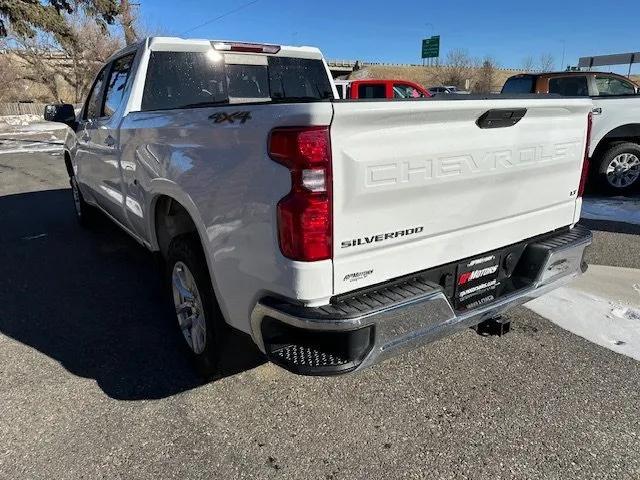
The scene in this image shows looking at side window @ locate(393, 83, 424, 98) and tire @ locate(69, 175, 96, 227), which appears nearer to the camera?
tire @ locate(69, 175, 96, 227)

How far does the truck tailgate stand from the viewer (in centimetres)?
202

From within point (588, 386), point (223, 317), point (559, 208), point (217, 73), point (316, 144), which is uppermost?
point (217, 73)

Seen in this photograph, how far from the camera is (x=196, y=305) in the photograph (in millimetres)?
2916

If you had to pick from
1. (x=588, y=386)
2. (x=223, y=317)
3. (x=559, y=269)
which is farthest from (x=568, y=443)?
(x=223, y=317)

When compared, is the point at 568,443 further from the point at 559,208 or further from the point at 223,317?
the point at 223,317

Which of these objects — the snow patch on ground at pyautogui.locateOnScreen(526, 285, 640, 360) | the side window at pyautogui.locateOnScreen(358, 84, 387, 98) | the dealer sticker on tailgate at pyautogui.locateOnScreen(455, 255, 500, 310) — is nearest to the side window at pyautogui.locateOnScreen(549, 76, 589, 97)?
the snow patch on ground at pyautogui.locateOnScreen(526, 285, 640, 360)

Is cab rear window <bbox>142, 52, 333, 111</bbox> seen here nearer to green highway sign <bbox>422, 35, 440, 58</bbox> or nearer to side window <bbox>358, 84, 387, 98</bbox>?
side window <bbox>358, 84, 387, 98</bbox>

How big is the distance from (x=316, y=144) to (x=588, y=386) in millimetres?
2204

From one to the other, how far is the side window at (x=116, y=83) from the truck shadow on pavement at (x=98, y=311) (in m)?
1.57

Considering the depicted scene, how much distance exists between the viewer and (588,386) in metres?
2.87

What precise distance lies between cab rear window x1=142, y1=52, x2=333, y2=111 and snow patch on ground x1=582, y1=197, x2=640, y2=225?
442 cm

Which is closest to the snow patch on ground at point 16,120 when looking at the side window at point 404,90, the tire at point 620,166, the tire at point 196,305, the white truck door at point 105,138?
the side window at point 404,90

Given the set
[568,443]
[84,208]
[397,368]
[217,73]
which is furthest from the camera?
[84,208]

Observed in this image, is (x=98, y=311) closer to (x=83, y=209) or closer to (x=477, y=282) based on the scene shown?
(x=83, y=209)
